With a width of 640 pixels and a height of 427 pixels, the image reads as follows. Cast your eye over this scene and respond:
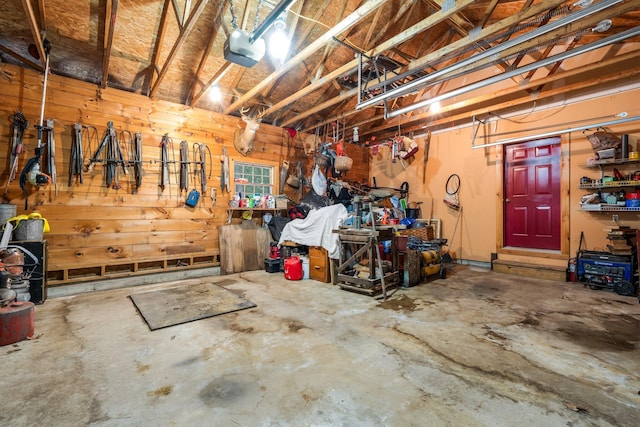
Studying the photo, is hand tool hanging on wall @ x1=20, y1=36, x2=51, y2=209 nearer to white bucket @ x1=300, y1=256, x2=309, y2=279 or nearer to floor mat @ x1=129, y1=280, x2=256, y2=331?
floor mat @ x1=129, y1=280, x2=256, y2=331

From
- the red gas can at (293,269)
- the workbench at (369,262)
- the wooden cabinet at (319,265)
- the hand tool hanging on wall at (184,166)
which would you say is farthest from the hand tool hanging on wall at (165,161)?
the workbench at (369,262)

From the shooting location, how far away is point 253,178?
250 inches

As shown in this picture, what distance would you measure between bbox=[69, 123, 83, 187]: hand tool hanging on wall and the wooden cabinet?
3.85 m

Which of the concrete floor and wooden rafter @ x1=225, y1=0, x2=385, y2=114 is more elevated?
wooden rafter @ x1=225, y1=0, x2=385, y2=114

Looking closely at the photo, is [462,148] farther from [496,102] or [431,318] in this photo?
[431,318]

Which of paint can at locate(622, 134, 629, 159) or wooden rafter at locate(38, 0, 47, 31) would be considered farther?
paint can at locate(622, 134, 629, 159)

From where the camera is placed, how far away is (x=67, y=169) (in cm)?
431

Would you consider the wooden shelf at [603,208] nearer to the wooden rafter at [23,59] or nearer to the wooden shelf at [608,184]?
the wooden shelf at [608,184]

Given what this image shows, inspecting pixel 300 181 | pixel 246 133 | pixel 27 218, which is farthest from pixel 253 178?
pixel 27 218

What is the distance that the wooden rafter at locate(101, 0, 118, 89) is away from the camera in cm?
323

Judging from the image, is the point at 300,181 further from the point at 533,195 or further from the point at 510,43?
the point at 533,195

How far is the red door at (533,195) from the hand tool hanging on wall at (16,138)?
843 centimetres

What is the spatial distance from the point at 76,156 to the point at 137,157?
79 cm

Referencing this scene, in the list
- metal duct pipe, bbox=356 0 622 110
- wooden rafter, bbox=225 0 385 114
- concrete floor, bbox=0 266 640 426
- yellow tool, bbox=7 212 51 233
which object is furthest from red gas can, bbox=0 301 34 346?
metal duct pipe, bbox=356 0 622 110
